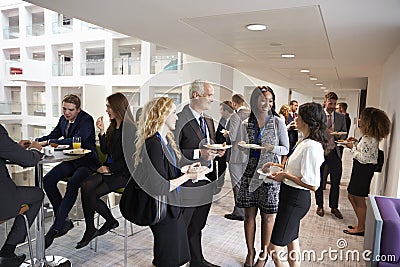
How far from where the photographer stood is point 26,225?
6.93 feet

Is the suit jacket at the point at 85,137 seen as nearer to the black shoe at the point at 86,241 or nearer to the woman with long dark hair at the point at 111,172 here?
the woman with long dark hair at the point at 111,172

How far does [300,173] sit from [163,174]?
2.80 ft

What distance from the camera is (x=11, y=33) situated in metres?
8.45

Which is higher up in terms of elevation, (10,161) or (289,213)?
(10,161)

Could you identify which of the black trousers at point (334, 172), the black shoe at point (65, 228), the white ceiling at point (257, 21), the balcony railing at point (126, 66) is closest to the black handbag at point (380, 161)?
the black trousers at point (334, 172)

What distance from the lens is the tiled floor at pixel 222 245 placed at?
2581 mm

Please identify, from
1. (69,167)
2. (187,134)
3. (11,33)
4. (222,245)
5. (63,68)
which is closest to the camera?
(187,134)

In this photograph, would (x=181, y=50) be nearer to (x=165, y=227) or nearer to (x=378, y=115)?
(x=378, y=115)

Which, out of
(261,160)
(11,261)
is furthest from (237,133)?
(11,261)

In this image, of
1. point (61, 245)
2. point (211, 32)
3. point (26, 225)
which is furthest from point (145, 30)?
point (61, 245)

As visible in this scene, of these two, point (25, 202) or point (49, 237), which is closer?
point (25, 202)

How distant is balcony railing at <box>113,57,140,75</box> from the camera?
30.0 ft

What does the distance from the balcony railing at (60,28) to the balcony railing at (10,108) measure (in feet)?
13.3

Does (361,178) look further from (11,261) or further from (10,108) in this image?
(10,108)
